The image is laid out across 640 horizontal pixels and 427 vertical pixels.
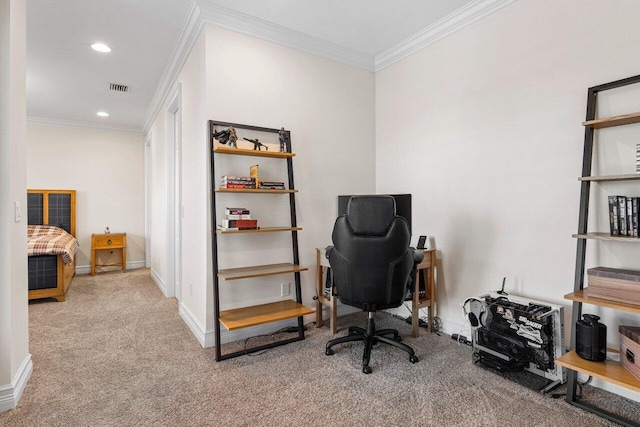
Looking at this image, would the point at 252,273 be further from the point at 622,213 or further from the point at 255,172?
the point at 622,213

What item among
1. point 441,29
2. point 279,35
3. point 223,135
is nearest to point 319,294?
point 223,135

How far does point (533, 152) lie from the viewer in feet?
7.55

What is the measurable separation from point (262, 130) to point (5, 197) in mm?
1751

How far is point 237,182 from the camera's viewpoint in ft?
8.44

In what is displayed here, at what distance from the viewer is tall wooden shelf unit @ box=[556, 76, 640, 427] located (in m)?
1.64

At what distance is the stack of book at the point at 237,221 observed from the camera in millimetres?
2557

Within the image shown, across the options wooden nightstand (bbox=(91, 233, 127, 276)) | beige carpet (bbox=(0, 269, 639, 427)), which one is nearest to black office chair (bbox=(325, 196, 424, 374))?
beige carpet (bbox=(0, 269, 639, 427))

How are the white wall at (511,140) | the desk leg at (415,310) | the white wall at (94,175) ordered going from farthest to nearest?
1. the white wall at (94,175)
2. the desk leg at (415,310)
3. the white wall at (511,140)

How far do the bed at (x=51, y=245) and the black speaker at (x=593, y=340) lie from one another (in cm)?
507

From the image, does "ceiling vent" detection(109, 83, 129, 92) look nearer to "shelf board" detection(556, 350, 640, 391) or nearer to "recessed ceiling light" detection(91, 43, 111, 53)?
"recessed ceiling light" detection(91, 43, 111, 53)

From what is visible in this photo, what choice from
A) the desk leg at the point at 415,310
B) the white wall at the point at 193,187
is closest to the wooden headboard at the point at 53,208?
the white wall at the point at 193,187

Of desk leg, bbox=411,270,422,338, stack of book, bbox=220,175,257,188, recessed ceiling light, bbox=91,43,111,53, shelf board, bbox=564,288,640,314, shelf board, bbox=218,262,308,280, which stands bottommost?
desk leg, bbox=411,270,422,338

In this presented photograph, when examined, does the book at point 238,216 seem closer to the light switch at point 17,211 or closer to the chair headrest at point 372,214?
the chair headrest at point 372,214

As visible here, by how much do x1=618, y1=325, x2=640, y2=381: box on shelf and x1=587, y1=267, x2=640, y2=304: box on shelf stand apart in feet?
0.64
